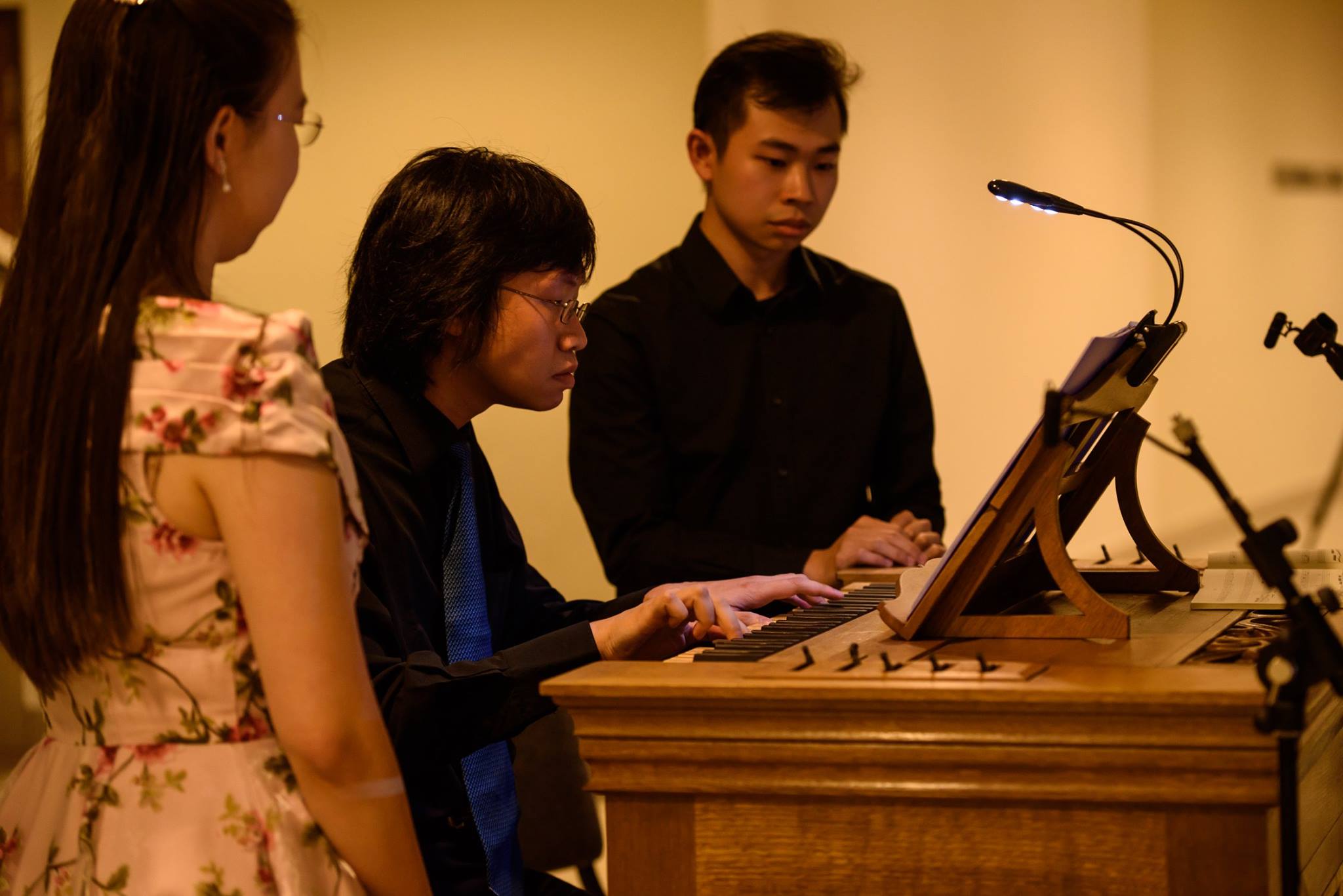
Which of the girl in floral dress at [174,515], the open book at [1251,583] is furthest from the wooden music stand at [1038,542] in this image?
the girl in floral dress at [174,515]

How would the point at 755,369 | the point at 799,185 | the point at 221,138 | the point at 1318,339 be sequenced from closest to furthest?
the point at 221,138
the point at 1318,339
the point at 799,185
the point at 755,369

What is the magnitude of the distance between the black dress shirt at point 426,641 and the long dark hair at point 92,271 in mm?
348

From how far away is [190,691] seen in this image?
1187 millimetres

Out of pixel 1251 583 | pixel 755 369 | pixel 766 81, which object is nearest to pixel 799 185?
pixel 766 81

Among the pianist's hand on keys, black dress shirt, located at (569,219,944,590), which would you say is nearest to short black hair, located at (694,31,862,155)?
black dress shirt, located at (569,219,944,590)

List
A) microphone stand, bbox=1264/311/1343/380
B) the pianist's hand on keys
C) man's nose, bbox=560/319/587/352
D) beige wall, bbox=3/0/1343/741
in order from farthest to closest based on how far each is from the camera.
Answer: beige wall, bbox=3/0/1343/741
man's nose, bbox=560/319/587/352
microphone stand, bbox=1264/311/1343/380
the pianist's hand on keys

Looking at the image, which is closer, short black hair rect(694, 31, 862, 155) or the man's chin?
the man's chin

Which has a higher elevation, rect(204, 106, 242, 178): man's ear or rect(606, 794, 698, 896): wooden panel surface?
rect(204, 106, 242, 178): man's ear

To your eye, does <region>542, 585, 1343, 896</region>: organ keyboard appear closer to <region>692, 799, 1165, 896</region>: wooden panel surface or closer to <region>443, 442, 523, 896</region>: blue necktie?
<region>692, 799, 1165, 896</region>: wooden panel surface

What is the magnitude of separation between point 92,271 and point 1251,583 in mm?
1472

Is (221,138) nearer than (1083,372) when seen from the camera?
Yes

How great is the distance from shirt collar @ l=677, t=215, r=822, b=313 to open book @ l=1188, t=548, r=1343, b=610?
105 centimetres

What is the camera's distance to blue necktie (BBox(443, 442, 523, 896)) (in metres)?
1.66

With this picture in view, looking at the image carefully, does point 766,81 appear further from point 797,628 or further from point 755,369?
point 797,628
